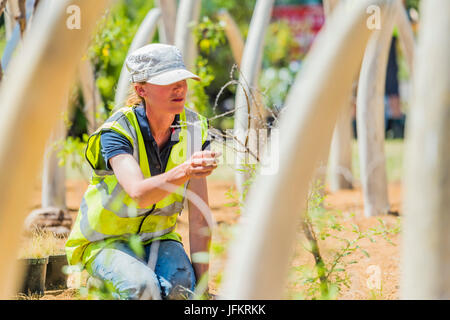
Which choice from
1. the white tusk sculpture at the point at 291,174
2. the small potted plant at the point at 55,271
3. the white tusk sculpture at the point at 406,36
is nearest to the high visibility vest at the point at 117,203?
the small potted plant at the point at 55,271

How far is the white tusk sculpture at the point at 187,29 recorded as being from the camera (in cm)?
543

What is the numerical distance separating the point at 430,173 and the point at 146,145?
1.64m

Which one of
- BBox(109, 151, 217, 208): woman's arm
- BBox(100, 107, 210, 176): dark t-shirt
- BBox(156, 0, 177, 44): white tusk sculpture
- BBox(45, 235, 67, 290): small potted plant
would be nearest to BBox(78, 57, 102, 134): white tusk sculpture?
BBox(156, 0, 177, 44): white tusk sculpture

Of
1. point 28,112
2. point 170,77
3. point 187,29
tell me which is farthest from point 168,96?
point 187,29

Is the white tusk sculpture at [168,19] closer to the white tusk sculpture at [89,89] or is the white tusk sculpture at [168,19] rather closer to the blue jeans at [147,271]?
the white tusk sculpture at [89,89]

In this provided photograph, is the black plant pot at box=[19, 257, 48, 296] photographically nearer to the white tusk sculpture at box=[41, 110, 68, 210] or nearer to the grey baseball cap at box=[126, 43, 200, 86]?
the grey baseball cap at box=[126, 43, 200, 86]

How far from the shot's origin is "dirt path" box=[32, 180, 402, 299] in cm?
300

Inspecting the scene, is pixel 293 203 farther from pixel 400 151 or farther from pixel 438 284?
pixel 400 151

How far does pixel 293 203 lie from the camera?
5.26 feet

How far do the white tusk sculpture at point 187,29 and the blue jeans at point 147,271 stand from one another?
2723 mm

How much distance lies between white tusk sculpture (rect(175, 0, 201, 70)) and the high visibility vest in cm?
256

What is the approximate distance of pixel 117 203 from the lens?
279 cm

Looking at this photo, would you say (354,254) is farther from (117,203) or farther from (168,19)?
(168,19)
